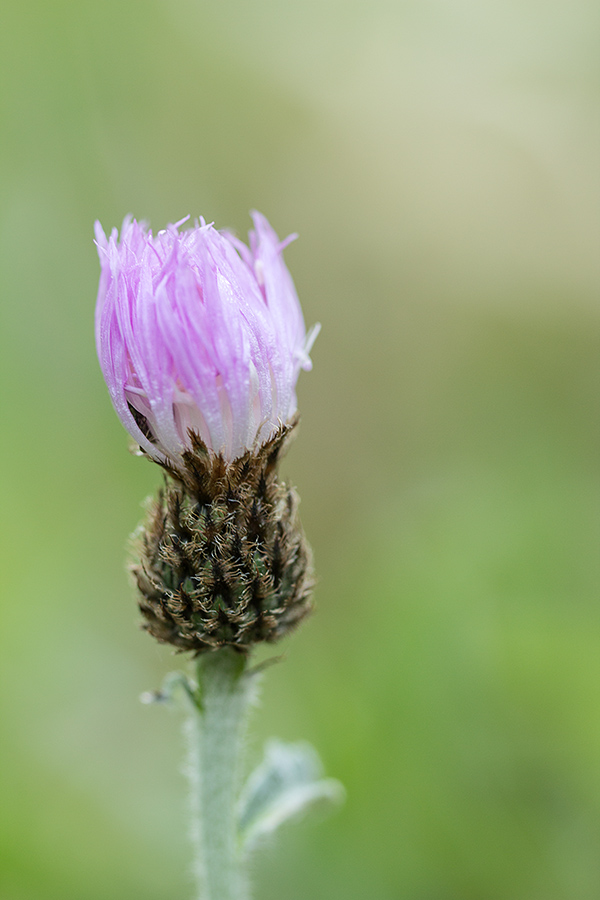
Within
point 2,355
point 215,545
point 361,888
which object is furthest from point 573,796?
point 2,355

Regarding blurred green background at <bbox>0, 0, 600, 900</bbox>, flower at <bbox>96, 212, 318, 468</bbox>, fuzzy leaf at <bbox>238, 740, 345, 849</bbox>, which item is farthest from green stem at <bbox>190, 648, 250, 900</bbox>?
blurred green background at <bbox>0, 0, 600, 900</bbox>

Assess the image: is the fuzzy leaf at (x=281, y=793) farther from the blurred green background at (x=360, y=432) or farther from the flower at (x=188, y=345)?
the flower at (x=188, y=345)

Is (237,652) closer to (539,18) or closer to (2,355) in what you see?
(2,355)

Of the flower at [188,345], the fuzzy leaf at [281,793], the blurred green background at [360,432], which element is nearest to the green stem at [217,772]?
the fuzzy leaf at [281,793]

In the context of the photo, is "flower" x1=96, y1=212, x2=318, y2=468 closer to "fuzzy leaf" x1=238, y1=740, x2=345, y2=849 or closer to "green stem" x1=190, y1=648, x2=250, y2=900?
"green stem" x1=190, y1=648, x2=250, y2=900

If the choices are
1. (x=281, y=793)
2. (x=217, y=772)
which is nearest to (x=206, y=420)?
(x=217, y=772)

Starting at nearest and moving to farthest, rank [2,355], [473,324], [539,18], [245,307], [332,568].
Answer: [245,307], [2,355], [332,568], [473,324], [539,18]
